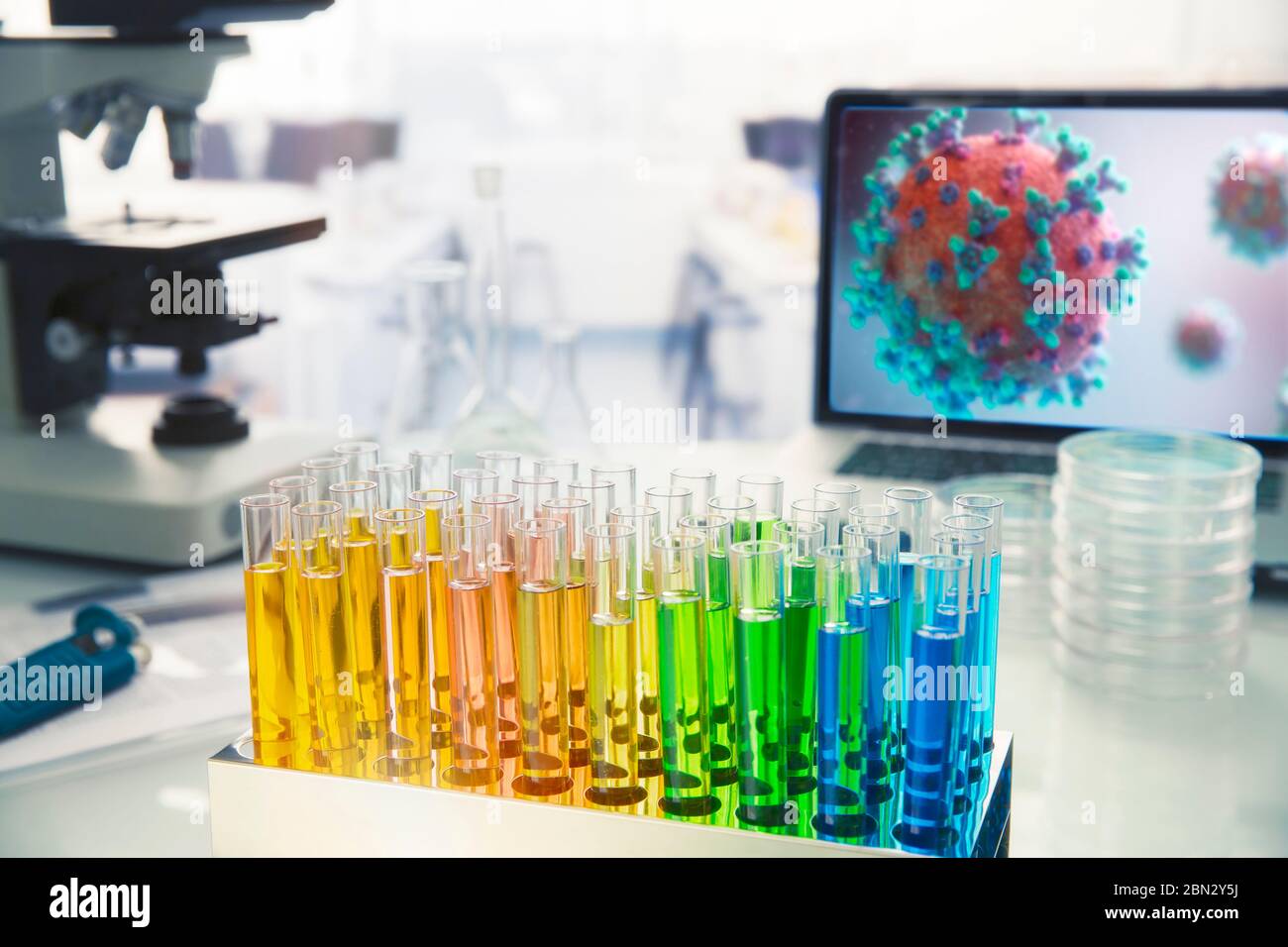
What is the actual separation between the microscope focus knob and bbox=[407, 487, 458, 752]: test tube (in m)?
0.99

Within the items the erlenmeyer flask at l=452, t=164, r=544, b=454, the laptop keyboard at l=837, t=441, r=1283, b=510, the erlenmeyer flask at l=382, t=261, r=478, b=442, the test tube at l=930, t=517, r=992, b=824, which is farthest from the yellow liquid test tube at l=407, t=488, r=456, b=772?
the laptop keyboard at l=837, t=441, r=1283, b=510

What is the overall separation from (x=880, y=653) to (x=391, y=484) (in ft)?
1.14

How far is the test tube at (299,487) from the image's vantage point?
91 centimetres

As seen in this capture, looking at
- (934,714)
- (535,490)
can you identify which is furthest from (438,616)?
(934,714)

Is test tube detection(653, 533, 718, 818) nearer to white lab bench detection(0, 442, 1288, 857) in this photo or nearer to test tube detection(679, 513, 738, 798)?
test tube detection(679, 513, 738, 798)

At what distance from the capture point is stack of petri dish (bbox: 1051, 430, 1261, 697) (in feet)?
4.09

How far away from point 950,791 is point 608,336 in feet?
16.7

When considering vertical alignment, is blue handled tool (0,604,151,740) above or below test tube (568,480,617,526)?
below

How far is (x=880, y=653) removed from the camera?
813 mm

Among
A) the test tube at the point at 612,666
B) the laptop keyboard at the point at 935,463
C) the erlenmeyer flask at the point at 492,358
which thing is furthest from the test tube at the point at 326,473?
the laptop keyboard at the point at 935,463

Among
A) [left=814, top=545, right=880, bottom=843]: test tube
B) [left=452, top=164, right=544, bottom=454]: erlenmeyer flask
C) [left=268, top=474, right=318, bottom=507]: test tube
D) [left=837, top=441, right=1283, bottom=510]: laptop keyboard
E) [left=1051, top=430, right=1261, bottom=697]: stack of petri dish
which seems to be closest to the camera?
[left=814, top=545, right=880, bottom=843]: test tube

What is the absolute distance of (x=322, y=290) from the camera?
530 cm

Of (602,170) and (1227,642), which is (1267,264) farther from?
(602,170)

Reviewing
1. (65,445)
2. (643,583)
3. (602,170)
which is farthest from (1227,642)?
(602,170)
